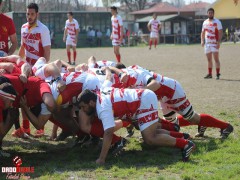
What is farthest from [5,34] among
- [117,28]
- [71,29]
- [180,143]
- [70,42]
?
[71,29]

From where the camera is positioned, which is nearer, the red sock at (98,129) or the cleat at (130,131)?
the red sock at (98,129)

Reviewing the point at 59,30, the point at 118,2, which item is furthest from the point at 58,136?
the point at 118,2

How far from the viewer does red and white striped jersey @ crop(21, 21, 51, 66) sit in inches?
342

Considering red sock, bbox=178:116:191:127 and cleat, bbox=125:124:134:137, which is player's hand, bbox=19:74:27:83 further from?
red sock, bbox=178:116:191:127

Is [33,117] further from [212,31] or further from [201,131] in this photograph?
[212,31]

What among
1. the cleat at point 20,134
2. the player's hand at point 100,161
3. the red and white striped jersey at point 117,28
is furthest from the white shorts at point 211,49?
the player's hand at point 100,161

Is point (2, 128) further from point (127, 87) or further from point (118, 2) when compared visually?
point (118, 2)

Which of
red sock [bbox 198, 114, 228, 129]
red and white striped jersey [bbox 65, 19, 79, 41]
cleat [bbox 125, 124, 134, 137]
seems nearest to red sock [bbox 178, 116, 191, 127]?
red sock [bbox 198, 114, 228, 129]

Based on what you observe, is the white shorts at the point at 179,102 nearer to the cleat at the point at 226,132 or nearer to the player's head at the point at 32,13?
the cleat at the point at 226,132

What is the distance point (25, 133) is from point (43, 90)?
1.51 meters

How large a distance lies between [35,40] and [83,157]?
117 inches

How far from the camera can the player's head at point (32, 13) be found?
8.45 metres

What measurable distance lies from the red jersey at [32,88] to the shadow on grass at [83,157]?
2.39ft

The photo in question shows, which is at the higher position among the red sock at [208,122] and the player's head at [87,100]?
the player's head at [87,100]
